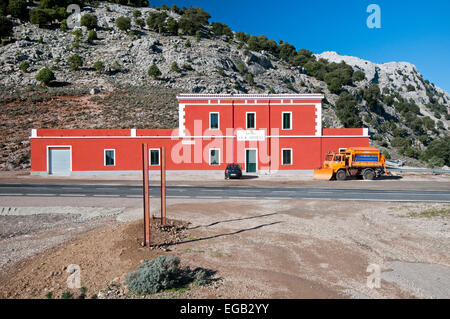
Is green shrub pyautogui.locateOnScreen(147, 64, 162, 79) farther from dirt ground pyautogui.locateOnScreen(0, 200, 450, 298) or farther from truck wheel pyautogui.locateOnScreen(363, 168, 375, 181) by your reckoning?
dirt ground pyautogui.locateOnScreen(0, 200, 450, 298)

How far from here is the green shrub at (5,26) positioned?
7094cm

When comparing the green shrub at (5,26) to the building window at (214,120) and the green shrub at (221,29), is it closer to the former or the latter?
the green shrub at (221,29)

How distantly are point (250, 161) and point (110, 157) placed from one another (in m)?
15.8

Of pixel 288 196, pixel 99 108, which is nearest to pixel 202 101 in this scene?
pixel 288 196

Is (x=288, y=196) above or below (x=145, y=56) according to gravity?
below

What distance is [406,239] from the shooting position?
8.70m

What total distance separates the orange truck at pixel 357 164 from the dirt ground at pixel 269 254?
13.8m

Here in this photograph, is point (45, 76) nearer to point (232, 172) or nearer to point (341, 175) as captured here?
point (232, 172)

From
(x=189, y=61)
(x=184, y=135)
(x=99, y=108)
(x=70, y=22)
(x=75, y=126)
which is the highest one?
(x=70, y=22)

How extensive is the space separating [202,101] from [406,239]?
2572 centimetres

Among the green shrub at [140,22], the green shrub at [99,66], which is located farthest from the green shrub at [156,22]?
the green shrub at [99,66]

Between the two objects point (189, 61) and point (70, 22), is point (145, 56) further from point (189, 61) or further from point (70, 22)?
point (70, 22)

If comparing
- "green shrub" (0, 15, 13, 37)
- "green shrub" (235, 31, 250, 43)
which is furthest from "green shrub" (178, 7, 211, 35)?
"green shrub" (0, 15, 13, 37)

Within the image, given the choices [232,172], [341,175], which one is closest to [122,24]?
[232,172]
